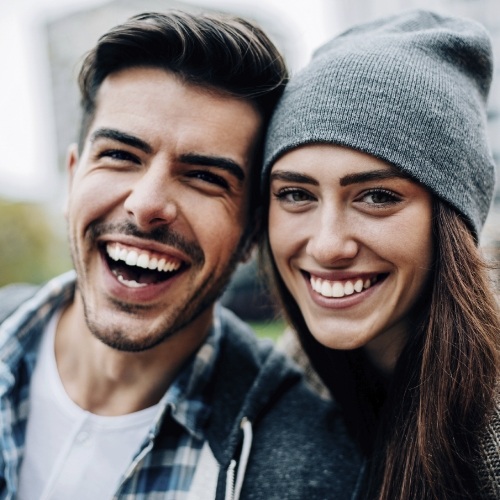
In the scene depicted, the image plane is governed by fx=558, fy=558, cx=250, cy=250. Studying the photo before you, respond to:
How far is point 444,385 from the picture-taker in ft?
6.07

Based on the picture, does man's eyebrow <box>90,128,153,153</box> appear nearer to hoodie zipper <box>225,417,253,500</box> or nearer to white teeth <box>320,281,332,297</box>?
white teeth <box>320,281,332,297</box>

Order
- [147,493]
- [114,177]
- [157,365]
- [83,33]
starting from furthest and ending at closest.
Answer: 1. [83,33]
2. [157,365]
3. [114,177]
4. [147,493]

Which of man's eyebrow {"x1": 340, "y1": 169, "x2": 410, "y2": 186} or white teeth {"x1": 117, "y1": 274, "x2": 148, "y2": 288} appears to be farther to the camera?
white teeth {"x1": 117, "y1": 274, "x2": 148, "y2": 288}

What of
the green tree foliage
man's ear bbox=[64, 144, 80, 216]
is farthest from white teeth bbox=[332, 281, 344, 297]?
the green tree foliage

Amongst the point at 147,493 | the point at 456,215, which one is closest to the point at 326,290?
the point at 456,215

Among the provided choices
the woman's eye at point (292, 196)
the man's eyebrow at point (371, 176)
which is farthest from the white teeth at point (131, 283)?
the man's eyebrow at point (371, 176)

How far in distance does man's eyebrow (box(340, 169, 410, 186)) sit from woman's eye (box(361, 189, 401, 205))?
0.16 feet

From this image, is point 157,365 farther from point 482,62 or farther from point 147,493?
point 482,62

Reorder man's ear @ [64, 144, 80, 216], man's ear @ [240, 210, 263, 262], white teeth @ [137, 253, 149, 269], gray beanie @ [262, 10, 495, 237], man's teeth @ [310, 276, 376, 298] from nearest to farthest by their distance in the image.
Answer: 1. gray beanie @ [262, 10, 495, 237]
2. man's teeth @ [310, 276, 376, 298]
3. white teeth @ [137, 253, 149, 269]
4. man's ear @ [240, 210, 263, 262]
5. man's ear @ [64, 144, 80, 216]

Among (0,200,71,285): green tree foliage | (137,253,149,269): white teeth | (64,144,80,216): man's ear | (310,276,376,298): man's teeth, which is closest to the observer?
(310,276,376,298): man's teeth

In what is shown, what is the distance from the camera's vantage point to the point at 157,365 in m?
2.35

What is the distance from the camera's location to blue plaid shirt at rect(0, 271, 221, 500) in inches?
80.2

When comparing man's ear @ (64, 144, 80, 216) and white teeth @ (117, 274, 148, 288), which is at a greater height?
man's ear @ (64, 144, 80, 216)

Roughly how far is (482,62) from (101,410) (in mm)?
2073
